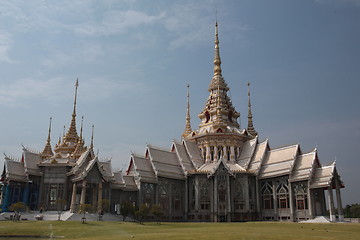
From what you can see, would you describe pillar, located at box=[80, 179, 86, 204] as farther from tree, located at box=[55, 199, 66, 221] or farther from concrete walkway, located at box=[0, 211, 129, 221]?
tree, located at box=[55, 199, 66, 221]

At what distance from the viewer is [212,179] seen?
5269 cm

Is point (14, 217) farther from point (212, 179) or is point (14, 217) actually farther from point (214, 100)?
point (214, 100)

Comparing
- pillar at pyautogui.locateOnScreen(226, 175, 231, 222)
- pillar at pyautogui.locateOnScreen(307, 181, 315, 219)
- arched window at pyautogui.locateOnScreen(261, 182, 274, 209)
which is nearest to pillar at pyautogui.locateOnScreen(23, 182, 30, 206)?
pillar at pyautogui.locateOnScreen(226, 175, 231, 222)

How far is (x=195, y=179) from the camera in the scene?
53.7 metres

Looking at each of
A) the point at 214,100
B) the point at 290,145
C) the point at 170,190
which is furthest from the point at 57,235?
the point at 214,100

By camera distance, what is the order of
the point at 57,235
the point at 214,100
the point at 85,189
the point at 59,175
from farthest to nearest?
the point at 214,100
the point at 59,175
the point at 85,189
the point at 57,235

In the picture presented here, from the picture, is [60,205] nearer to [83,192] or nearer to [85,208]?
[83,192]

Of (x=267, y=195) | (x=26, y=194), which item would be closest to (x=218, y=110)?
(x=267, y=195)

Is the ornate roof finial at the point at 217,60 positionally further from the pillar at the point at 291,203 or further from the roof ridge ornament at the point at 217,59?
the pillar at the point at 291,203

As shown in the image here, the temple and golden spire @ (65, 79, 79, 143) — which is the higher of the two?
golden spire @ (65, 79, 79, 143)

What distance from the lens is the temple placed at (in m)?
45.5

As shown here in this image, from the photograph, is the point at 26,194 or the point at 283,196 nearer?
the point at 26,194

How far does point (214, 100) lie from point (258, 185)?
62.2 ft

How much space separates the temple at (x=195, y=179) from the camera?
45469mm
